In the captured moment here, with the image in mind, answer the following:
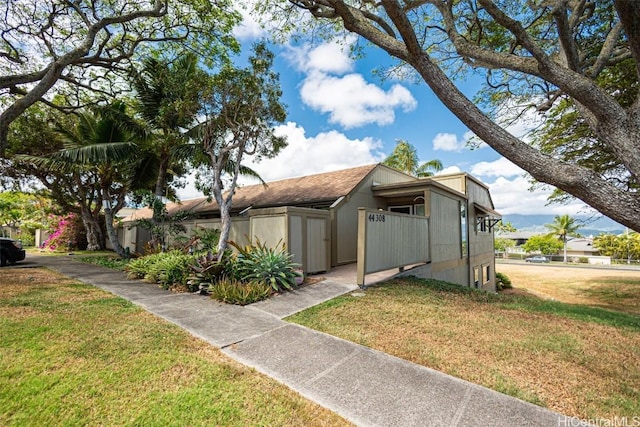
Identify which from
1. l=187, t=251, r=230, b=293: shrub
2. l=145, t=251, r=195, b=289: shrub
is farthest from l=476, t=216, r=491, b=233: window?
l=145, t=251, r=195, b=289: shrub

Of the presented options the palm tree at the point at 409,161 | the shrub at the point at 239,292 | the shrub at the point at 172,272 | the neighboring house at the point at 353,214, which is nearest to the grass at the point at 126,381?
the shrub at the point at 239,292

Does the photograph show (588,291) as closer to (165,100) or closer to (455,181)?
(455,181)

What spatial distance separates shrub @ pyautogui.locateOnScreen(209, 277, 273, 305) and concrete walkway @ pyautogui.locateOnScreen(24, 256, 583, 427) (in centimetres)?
42

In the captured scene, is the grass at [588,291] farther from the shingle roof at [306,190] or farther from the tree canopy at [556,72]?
the shingle roof at [306,190]

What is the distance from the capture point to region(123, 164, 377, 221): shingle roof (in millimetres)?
12257

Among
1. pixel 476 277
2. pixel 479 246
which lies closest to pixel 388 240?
pixel 476 277

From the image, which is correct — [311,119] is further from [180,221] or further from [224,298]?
[224,298]

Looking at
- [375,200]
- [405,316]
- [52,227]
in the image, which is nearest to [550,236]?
[375,200]

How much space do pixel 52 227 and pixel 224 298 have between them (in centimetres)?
2747

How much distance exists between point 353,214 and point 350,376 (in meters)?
8.89

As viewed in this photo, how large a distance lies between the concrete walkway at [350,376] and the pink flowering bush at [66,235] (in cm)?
2282

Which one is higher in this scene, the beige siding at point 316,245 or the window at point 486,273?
the beige siding at point 316,245

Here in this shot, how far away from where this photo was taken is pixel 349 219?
1188cm

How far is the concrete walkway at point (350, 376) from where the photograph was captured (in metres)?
2.78
